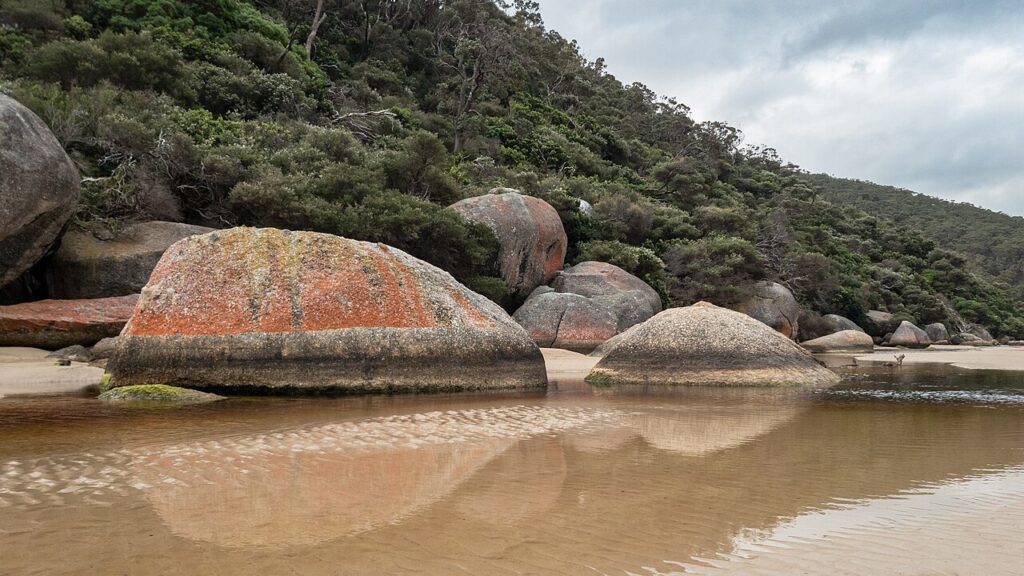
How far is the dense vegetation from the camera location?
18125 mm

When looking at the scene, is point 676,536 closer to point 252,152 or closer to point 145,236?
point 145,236

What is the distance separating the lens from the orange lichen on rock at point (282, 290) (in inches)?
358

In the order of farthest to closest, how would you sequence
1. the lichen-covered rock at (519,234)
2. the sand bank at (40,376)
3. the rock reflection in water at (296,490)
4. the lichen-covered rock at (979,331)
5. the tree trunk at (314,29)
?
the lichen-covered rock at (979,331), the tree trunk at (314,29), the lichen-covered rock at (519,234), the sand bank at (40,376), the rock reflection in water at (296,490)

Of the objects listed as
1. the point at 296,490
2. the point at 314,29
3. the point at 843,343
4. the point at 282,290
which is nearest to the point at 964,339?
the point at 843,343

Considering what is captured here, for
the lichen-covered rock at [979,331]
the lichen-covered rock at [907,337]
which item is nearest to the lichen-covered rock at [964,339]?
the lichen-covered rock at [979,331]

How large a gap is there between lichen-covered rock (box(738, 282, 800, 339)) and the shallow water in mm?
21574

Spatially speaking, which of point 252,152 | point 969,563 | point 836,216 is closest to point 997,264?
point 836,216

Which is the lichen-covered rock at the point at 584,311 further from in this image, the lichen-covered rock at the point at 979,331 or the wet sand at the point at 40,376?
the lichen-covered rock at the point at 979,331

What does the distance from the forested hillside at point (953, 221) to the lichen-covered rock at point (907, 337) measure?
3972cm

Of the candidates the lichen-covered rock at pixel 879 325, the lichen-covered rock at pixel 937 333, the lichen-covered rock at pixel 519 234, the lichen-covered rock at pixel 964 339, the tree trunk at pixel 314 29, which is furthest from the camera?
the lichen-covered rock at pixel 964 339

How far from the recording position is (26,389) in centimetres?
893

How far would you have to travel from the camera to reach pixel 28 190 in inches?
451

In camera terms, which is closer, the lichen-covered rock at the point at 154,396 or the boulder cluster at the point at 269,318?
the lichen-covered rock at the point at 154,396

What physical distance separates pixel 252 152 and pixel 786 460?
1911 cm
